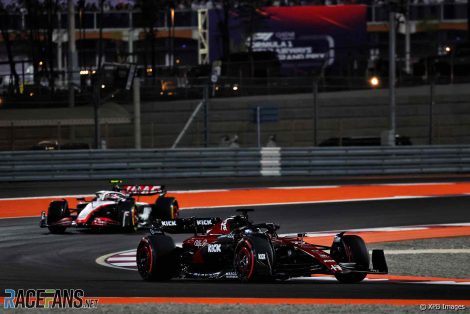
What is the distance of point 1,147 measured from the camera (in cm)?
2755

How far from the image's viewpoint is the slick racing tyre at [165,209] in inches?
682

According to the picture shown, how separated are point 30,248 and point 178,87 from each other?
17.0 meters

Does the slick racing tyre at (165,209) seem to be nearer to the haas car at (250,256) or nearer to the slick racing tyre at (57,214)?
the slick racing tyre at (57,214)

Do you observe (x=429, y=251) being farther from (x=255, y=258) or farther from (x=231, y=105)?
(x=231, y=105)

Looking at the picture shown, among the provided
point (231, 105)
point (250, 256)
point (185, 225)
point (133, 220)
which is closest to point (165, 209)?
point (133, 220)

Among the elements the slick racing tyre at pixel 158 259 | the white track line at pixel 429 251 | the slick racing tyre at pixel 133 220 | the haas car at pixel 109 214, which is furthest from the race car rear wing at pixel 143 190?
the slick racing tyre at pixel 158 259

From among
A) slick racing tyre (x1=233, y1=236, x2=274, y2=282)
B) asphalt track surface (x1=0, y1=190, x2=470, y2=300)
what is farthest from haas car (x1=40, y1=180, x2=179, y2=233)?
slick racing tyre (x1=233, y1=236, x2=274, y2=282)

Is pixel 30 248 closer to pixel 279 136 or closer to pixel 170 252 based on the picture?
pixel 170 252

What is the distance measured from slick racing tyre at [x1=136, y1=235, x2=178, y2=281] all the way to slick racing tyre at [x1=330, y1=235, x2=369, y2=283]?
5.78 feet

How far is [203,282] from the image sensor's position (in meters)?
12.0

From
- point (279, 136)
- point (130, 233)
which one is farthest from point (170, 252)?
point (279, 136)

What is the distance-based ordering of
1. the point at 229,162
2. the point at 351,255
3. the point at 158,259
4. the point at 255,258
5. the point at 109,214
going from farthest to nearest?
the point at 229,162 → the point at 109,214 → the point at 158,259 → the point at 351,255 → the point at 255,258

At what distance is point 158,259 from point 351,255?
81.9 inches

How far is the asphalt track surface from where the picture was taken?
1107cm
